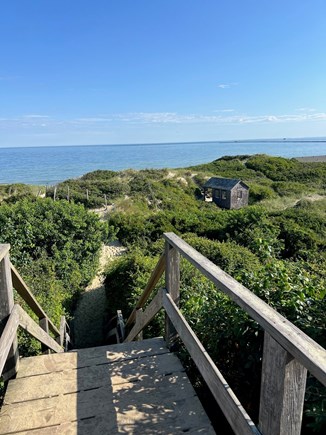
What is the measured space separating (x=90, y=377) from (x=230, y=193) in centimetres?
2456

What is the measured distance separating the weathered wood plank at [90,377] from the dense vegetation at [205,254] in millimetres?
358

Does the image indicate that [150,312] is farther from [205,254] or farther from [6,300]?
[205,254]

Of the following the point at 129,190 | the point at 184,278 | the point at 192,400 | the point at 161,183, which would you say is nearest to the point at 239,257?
the point at 184,278

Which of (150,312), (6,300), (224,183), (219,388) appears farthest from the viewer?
(224,183)

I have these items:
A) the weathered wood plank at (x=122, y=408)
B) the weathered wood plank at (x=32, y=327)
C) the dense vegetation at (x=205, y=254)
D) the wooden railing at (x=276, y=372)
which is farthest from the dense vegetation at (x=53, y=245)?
the wooden railing at (x=276, y=372)

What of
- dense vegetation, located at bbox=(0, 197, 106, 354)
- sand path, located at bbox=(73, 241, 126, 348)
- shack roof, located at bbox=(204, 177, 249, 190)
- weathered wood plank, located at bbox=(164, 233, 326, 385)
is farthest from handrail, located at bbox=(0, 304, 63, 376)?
shack roof, located at bbox=(204, 177, 249, 190)

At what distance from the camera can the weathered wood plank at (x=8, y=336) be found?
211cm

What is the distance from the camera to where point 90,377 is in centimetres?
262

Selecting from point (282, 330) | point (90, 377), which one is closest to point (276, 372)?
point (282, 330)

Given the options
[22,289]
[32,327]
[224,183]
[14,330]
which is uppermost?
[22,289]

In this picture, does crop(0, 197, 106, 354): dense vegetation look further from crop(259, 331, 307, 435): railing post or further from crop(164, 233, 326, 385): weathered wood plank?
crop(259, 331, 307, 435): railing post

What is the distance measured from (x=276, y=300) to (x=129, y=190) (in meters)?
24.7

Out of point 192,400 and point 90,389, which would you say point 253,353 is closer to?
point 192,400

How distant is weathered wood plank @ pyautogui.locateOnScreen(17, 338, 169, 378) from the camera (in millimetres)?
2738
